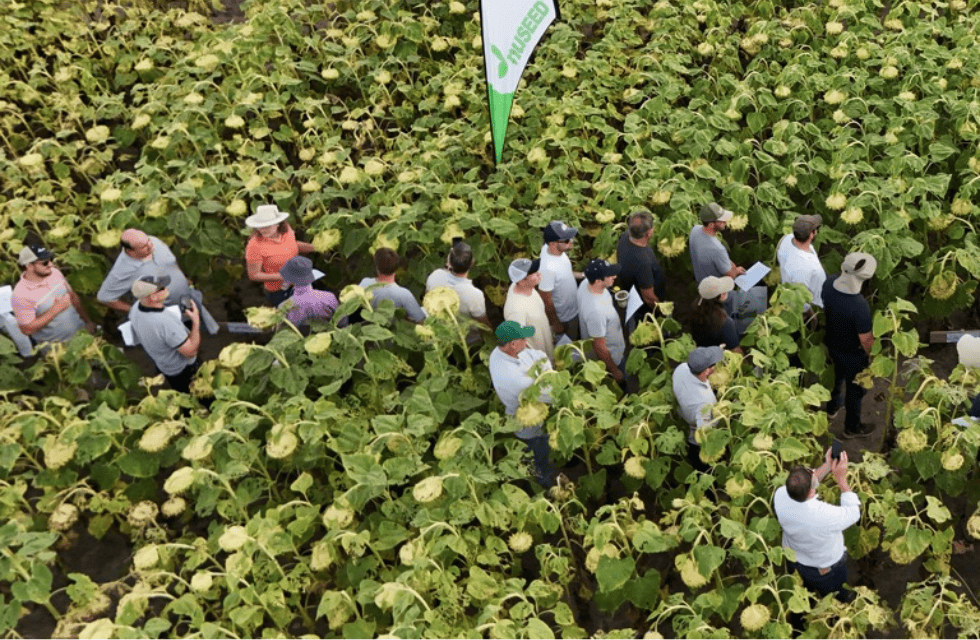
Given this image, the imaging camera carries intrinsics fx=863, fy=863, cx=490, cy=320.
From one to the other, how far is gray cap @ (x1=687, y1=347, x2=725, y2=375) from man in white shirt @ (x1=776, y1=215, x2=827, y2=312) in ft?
4.41

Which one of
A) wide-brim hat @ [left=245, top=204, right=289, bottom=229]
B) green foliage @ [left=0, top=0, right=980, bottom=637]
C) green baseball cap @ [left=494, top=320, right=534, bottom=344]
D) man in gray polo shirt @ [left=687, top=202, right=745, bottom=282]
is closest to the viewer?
green foliage @ [left=0, top=0, right=980, bottom=637]

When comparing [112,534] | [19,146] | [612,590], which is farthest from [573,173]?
[19,146]

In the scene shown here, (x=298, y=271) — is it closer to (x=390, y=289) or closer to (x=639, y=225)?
(x=390, y=289)

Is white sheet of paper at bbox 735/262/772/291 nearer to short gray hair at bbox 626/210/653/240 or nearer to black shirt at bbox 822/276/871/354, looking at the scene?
black shirt at bbox 822/276/871/354

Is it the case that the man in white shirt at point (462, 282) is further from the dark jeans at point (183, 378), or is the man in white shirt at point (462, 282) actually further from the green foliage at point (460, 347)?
the dark jeans at point (183, 378)

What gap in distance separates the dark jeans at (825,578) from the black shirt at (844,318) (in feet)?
6.39

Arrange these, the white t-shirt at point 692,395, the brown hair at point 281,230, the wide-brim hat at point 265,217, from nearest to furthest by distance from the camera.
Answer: the white t-shirt at point 692,395
the wide-brim hat at point 265,217
the brown hair at point 281,230

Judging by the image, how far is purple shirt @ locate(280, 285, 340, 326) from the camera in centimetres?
718

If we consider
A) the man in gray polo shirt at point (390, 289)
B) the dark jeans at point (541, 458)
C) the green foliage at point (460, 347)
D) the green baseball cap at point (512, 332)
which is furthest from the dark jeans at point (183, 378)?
the dark jeans at point (541, 458)

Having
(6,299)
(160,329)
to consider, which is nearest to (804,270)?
(160,329)

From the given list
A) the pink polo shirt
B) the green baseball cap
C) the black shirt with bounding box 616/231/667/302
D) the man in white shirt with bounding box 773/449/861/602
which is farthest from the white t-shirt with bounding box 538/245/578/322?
the pink polo shirt

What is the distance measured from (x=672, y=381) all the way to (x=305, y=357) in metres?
2.89

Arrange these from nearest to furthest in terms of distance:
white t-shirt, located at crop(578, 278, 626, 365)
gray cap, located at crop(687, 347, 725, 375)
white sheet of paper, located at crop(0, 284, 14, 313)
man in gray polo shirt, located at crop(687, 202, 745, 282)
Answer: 1. gray cap, located at crop(687, 347, 725, 375)
2. white t-shirt, located at crop(578, 278, 626, 365)
3. man in gray polo shirt, located at crop(687, 202, 745, 282)
4. white sheet of paper, located at crop(0, 284, 14, 313)

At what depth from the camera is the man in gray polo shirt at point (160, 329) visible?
705 centimetres
